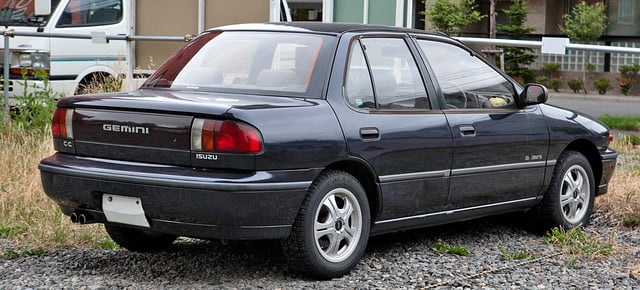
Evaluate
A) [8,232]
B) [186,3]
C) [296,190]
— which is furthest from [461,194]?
[186,3]

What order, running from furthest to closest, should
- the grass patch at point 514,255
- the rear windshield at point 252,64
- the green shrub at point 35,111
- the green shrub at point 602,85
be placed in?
the green shrub at point 602,85, the green shrub at point 35,111, the grass patch at point 514,255, the rear windshield at point 252,64

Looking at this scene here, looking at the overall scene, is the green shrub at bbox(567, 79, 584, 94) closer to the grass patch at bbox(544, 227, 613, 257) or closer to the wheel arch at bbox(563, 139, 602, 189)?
the wheel arch at bbox(563, 139, 602, 189)

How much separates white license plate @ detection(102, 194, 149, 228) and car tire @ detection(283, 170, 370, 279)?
80 centimetres

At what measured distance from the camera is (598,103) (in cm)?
2559

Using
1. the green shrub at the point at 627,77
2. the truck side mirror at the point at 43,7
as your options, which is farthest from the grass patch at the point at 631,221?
the green shrub at the point at 627,77

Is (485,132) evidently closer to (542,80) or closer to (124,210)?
(124,210)

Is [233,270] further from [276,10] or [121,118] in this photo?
[276,10]

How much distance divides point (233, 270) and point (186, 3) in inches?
352

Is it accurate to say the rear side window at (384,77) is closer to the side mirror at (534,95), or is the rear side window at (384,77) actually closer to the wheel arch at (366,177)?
the wheel arch at (366,177)

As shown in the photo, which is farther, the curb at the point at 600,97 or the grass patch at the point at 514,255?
the curb at the point at 600,97

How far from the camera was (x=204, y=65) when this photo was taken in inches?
269

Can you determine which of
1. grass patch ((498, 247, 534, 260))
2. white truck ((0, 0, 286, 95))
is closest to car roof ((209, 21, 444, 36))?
grass patch ((498, 247, 534, 260))

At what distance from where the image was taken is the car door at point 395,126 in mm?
6414

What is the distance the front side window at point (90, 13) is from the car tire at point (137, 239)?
892 centimetres
